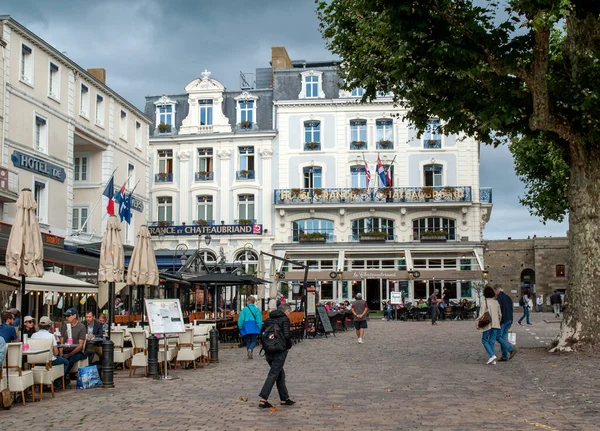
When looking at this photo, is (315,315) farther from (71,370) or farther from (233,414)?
(233,414)

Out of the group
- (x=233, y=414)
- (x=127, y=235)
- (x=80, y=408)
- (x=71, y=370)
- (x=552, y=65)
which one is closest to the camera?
(x=233, y=414)

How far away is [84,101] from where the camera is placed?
3375cm

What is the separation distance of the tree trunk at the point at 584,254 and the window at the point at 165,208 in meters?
33.5

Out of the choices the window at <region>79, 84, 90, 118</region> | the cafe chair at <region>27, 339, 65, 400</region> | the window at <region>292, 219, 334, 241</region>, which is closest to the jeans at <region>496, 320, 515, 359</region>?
the cafe chair at <region>27, 339, 65, 400</region>

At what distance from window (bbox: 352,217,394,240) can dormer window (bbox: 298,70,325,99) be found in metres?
8.24

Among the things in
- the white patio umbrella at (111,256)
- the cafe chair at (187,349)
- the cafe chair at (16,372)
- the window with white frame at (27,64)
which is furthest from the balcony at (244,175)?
the cafe chair at (16,372)

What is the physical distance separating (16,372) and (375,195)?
117 feet

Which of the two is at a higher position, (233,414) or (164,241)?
(164,241)

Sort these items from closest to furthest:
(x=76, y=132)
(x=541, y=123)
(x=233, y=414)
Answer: (x=233, y=414)
(x=541, y=123)
(x=76, y=132)

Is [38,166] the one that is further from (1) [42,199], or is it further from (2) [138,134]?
(2) [138,134]

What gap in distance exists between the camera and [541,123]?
1612 centimetres

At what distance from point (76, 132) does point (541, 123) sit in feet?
73.4

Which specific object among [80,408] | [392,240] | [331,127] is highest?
[331,127]

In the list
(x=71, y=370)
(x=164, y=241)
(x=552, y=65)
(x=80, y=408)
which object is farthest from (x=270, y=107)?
(x=80, y=408)
